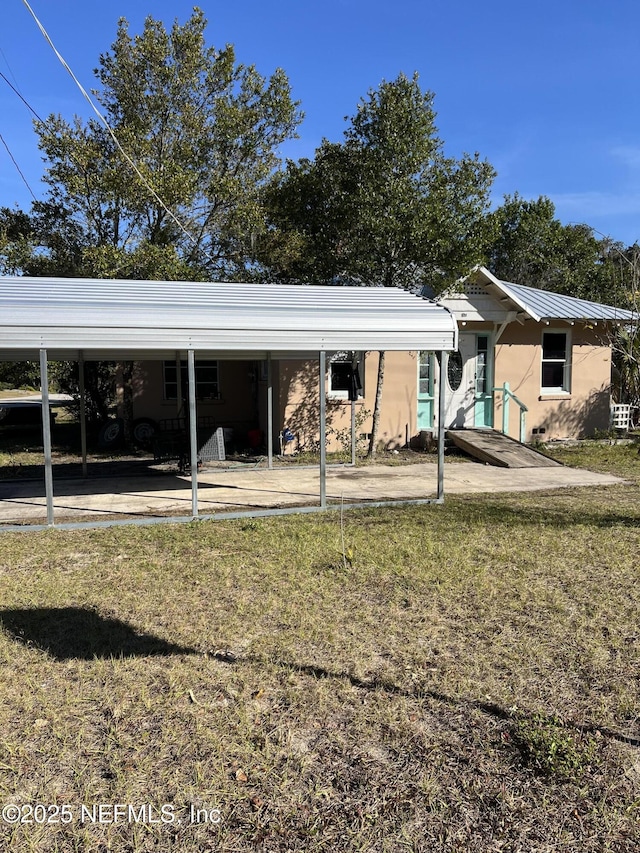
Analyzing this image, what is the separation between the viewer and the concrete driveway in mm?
8406

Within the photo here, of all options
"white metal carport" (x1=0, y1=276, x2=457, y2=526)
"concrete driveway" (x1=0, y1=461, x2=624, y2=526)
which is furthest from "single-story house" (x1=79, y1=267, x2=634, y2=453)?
"white metal carport" (x1=0, y1=276, x2=457, y2=526)

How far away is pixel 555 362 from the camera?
15.4 meters

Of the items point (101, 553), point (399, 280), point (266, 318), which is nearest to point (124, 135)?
point (399, 280)

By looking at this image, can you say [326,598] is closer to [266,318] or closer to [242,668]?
[242,668]

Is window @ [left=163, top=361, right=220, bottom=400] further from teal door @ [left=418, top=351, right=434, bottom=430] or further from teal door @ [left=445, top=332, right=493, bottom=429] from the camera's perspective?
teal door @ [left=445, top=332, right=493, bottom=429]

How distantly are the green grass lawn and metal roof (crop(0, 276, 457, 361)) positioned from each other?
245cm

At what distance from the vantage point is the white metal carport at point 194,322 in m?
6.98

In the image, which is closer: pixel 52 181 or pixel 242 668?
pixel 242 668

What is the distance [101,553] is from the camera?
21.0 feet

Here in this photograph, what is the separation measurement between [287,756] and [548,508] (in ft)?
20.6

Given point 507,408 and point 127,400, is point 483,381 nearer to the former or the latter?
point 507,408

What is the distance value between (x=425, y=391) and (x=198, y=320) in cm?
798

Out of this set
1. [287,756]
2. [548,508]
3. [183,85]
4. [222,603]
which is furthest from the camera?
[183,85]

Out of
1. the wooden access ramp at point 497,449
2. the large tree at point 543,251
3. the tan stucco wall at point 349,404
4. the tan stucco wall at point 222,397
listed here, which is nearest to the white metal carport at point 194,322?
the wooden access ramp at point 497,449
